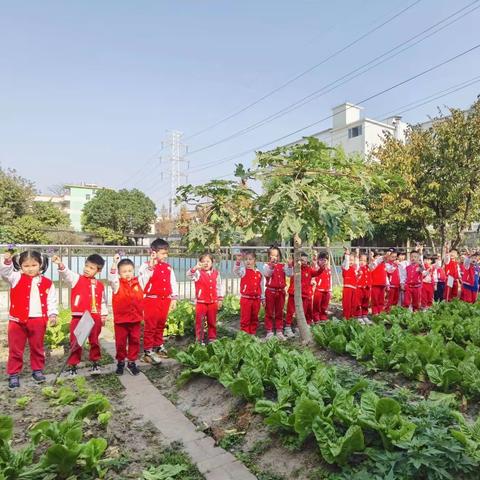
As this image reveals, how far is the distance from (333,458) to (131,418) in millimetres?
2260

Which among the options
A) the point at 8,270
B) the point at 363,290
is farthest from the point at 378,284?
the point at 8,270

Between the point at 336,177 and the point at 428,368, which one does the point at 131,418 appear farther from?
the point at 336,177

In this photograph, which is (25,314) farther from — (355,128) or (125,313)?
(355,128)

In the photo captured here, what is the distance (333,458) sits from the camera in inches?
116

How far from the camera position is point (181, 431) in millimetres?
3998

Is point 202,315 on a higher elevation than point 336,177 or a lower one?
lower

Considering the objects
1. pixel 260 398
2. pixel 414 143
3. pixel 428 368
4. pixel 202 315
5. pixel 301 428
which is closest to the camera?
pixel 301 428

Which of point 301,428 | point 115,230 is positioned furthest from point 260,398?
point 115,230

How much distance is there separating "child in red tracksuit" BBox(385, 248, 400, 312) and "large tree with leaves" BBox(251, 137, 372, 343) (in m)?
4.94

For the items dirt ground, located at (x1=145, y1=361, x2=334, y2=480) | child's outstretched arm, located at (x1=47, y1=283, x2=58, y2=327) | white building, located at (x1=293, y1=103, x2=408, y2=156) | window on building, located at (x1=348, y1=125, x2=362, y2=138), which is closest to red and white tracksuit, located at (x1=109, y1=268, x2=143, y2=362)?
dirt ground, located at (x1=145, y1=361, x2=334, y2=480)

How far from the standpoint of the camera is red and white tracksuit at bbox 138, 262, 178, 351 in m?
6.24

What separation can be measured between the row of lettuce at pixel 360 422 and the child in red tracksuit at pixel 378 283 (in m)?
5.66

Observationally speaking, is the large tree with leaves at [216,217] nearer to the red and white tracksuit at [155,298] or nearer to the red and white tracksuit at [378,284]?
the red and white tracksuit at [155,298]

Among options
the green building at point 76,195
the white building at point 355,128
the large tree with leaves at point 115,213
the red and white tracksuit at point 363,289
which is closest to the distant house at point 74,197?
the green building at point 76,195
